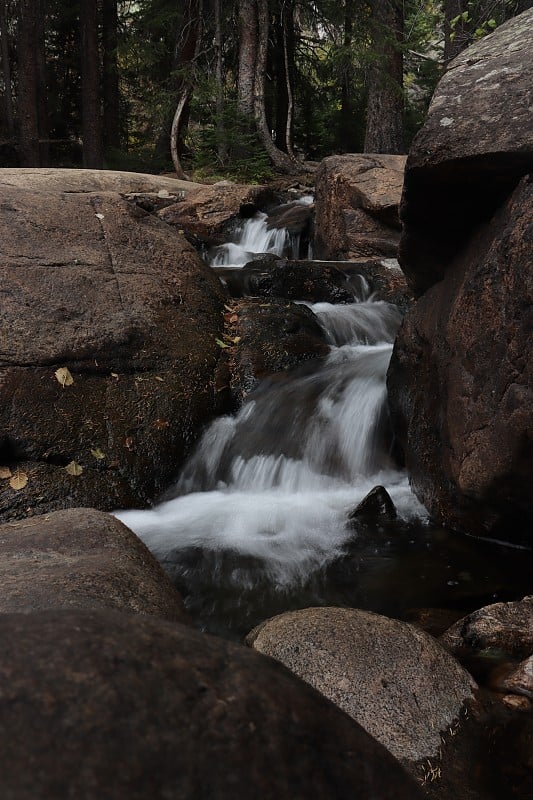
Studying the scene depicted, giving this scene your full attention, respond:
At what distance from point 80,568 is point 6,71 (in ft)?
60.2

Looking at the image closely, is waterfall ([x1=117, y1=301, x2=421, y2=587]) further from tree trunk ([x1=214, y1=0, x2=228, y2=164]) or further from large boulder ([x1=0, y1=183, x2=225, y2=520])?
tree trunk ([x1=214, y1=0, x2=228, y2=164])

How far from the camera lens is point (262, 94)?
15789mm

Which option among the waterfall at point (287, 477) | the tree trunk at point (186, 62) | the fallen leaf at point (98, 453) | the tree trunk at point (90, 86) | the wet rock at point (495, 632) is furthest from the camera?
the tree trunk at point (90, 86)

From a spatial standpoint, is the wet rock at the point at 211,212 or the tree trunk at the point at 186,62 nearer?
the wet rock at the point at 211,212

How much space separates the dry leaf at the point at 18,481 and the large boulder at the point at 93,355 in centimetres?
1

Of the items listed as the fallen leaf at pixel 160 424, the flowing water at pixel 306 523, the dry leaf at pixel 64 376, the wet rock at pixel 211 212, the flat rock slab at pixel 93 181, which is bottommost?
the flowing water at pixel 306 523

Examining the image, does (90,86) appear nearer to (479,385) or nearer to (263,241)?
(263,241)

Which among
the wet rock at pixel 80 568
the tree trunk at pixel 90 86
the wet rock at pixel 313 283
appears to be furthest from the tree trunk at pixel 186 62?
the wet rock at pixel 80 568

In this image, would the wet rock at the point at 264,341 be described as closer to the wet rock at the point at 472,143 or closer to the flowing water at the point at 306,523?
the flowing water at the point at 306,523

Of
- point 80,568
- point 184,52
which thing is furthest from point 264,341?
point 184,52

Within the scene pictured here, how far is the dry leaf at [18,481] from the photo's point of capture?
474 centimetres

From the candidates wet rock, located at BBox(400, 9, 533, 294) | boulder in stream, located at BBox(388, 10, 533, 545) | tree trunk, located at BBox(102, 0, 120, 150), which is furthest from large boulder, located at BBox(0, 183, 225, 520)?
tree trunk, located at BBox(102, 0, 120, 150)

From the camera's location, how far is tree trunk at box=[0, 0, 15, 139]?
55.0ft

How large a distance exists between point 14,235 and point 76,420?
196 cm
